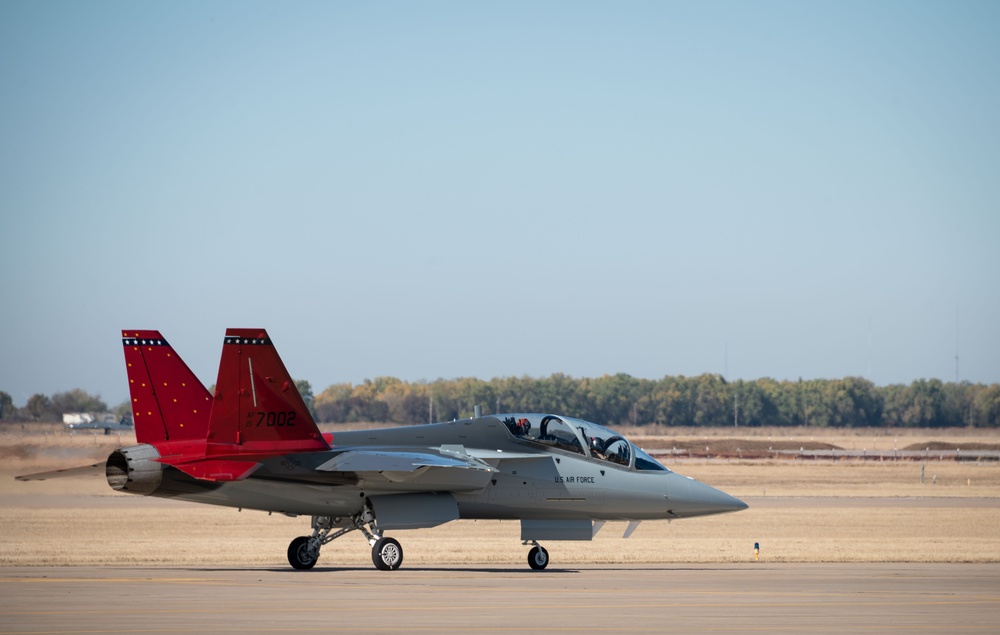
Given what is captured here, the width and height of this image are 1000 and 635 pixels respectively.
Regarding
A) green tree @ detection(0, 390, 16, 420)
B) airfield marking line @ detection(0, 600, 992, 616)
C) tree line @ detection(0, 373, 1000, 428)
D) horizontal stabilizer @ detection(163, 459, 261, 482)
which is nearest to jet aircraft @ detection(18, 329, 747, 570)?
horizontal stabilizer @ detection(163, 459, 261, 482)

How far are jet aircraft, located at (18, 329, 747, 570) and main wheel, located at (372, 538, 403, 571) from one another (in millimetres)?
25

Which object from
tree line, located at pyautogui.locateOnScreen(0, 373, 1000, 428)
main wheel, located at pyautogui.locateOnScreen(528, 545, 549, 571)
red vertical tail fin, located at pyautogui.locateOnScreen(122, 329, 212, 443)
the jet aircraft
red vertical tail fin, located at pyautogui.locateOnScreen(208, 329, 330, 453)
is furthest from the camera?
tree line, located at pyautogui.locateOnScreen(0, 373, 1000, 428)

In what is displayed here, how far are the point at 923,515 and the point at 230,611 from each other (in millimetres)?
29946

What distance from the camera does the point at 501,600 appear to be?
64.4 ft

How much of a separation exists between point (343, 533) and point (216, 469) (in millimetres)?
2950

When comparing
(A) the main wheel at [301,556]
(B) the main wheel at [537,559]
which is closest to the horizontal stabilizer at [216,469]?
(A) the main wheel at [301,556]

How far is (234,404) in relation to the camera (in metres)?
23.3

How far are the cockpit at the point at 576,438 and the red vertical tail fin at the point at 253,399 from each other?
4.62 m

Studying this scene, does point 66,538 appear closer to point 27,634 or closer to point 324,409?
point 27,634

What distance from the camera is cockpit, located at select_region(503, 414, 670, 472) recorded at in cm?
2623

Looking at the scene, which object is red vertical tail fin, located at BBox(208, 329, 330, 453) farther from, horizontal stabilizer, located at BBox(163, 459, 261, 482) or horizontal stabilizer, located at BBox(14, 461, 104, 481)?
horizontal stabilizer, located at BBox(14, 461, 104, 481)

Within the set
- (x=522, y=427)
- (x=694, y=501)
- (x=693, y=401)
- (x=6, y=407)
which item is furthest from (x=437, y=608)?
(x=693, y=401)

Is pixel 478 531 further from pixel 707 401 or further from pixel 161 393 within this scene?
pixel 707 401

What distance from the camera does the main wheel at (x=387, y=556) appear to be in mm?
24500
